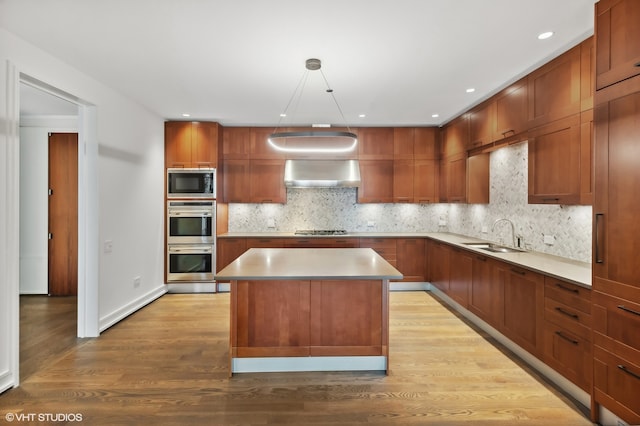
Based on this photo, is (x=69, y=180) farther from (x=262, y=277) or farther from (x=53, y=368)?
(x=262, y=277)

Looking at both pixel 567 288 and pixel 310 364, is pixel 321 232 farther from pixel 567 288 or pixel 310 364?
pixel 567 288

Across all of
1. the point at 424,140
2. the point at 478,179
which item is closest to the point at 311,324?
the point at 478,179

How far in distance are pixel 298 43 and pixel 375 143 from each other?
312 cm

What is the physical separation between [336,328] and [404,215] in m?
3.59

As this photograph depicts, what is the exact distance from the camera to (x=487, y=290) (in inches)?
136

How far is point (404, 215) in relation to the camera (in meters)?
5.87

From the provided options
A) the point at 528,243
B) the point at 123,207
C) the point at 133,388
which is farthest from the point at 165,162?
the point at 528,243

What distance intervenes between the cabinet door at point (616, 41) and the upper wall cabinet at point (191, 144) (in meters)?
4.73

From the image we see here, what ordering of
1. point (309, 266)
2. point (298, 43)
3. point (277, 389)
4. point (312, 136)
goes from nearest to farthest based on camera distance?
point (277, 389)
point (298, 43)
point (309, 266)
point (312, 136)

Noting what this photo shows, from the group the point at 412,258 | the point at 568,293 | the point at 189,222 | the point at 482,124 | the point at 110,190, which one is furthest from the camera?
the point at 412,258

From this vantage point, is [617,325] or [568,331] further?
[568,331]

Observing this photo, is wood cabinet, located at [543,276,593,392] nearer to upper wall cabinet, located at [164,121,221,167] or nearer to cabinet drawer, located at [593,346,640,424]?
cabinet drawer, located at [593,346,640,424]

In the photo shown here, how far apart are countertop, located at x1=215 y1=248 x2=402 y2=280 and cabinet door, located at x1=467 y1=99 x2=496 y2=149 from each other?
217 cm

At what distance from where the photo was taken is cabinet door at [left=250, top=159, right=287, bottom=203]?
18.0 ft
